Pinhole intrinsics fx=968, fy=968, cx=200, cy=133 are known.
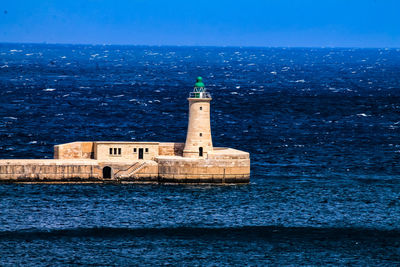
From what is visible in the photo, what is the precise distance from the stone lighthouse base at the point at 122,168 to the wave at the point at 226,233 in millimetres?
13224

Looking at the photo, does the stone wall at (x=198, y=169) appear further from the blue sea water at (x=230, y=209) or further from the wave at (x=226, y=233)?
the wave at (x=226, y=233)

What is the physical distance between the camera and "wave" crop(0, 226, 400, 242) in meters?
67.6

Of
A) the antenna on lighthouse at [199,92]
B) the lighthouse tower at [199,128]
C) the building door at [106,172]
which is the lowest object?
the building door at [106,172]

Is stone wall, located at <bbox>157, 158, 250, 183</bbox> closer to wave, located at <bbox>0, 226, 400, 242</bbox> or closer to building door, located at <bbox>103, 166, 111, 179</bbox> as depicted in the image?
building door, located at <bbox>103, 166, 111, 179</bbox>

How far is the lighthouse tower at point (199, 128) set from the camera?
8469cm

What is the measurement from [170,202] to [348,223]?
14.5 m

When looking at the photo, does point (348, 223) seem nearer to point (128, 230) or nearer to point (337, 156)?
point (128, 230)

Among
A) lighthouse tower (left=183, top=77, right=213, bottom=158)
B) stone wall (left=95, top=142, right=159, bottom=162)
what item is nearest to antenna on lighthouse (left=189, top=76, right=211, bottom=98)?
lighthouse tower (left=183, top=77, right=213, bottom=158)

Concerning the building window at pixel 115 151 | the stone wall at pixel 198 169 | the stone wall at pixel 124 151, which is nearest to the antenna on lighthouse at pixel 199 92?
the stone wall at pixel 124 151

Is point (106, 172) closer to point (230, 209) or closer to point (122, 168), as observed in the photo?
point (122, 168)

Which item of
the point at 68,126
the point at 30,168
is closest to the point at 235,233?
the point at 30,168

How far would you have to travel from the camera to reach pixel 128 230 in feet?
227

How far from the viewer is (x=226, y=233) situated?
68875 mm

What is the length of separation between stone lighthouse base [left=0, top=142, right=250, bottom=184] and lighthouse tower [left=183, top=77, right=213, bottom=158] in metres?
1.17
